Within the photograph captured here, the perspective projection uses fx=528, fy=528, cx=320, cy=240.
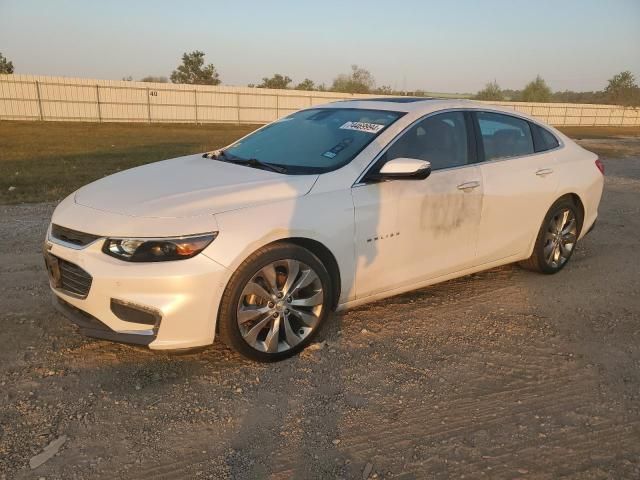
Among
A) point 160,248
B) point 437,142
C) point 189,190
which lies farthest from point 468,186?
point 160,248

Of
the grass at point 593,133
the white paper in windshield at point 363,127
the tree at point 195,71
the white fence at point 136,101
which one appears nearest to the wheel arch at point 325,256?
the white paper in windshield at point 363,127

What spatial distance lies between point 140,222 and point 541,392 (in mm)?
2556

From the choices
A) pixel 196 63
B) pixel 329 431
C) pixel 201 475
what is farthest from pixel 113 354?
pixel 196 63

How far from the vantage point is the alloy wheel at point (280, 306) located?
10.6ft

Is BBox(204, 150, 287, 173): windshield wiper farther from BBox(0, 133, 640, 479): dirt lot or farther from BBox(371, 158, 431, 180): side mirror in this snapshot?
BBox(0, 133, 640, 479): dirt lot

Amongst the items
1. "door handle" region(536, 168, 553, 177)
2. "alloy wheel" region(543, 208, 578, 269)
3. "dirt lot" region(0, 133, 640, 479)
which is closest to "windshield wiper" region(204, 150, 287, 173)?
"dirt lot" region(0, 133, 640, 479)

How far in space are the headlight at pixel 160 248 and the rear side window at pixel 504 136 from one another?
2.65 m

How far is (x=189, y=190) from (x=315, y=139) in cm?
121

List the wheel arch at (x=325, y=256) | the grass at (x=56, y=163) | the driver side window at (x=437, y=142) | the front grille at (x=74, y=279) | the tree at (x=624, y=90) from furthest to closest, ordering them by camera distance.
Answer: the tree at (x=624, y=90)
the grass at (x=56, y=163)
the driver side window at (x=437, y=142)
the wheel arch at (x=325, y=256)
the front grille at (x=74, y=279)

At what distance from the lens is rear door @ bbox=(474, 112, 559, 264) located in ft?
14.5

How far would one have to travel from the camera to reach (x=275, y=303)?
10.9 feet

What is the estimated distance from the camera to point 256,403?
9.77 ft

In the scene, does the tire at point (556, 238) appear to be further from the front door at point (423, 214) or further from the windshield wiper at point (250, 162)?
the windshield wiper at point (250, 162)

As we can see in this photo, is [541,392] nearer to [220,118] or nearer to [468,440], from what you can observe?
[468,440]
